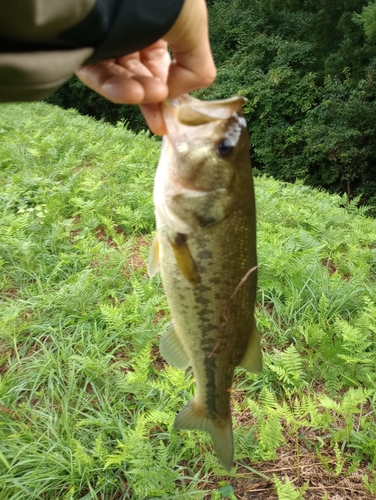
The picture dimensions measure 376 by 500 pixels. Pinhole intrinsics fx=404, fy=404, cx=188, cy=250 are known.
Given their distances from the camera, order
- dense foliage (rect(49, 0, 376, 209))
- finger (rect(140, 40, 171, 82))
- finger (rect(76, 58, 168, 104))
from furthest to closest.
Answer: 1. dense foliage (rect(49, 0, 376, 209))
2. finger (rect(140, 40, 171, 82))
3. finger (rect(76, 58, 168, 104))

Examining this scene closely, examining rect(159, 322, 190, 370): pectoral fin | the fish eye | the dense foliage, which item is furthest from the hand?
the dense foliage

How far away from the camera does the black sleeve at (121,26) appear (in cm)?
107

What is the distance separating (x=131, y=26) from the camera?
114 cm

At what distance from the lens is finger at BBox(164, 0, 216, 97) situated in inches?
49.1

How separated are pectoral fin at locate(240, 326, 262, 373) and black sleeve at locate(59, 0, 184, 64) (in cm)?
119

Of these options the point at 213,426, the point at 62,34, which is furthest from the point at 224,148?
the point at 213,426

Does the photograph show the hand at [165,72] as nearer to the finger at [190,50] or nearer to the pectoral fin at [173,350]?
the finger at [190,50]

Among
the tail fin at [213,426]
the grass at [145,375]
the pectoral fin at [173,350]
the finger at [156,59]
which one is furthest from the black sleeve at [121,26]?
the grass at [145,375]

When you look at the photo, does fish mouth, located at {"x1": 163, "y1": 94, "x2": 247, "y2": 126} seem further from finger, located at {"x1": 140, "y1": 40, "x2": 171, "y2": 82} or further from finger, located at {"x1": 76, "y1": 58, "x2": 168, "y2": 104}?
finger, located at {"x1": 140, "y1": 40, "x2": 171, "y2": 82}

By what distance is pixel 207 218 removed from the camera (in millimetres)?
1529

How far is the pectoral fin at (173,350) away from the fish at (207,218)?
115 millimetres

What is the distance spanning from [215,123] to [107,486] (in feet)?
6.36

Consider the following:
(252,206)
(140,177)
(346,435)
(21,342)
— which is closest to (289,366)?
(346,435)

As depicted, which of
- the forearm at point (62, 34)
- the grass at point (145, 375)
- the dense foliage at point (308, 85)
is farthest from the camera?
the dense foliage at point (308, 85)
